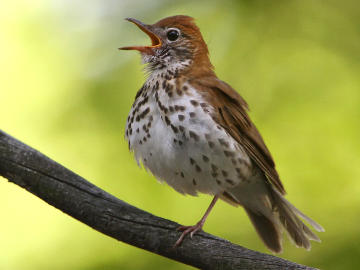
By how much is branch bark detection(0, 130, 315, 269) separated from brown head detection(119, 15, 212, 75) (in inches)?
56.8

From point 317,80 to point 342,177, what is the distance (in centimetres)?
119

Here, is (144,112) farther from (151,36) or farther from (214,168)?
(151,36)

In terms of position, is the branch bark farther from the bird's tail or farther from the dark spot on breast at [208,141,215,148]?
the bird's tail

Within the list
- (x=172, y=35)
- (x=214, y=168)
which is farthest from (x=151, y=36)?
(x=214, y=168)

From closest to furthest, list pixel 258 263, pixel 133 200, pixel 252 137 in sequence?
pixel 258 263, pixel 252 137, pixel 133 200

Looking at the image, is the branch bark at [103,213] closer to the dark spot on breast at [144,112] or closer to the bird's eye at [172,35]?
the dark spot on breast at [144,112]

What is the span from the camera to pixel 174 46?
16.3 feet

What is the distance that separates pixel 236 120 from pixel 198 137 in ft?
1.58

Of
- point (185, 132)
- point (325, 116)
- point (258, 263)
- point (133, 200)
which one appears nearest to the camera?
point (258, 263)

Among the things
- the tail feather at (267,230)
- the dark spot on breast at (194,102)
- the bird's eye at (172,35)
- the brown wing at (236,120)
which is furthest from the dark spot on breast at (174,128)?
the tail feather at (267,230)

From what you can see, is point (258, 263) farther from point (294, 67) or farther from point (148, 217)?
point (294, 67)

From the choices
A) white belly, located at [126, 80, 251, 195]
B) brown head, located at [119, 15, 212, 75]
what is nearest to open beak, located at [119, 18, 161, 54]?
brown head, located at [119, 15, 212, 75]

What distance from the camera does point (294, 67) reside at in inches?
257

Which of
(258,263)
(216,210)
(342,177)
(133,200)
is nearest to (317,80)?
(342,177)
